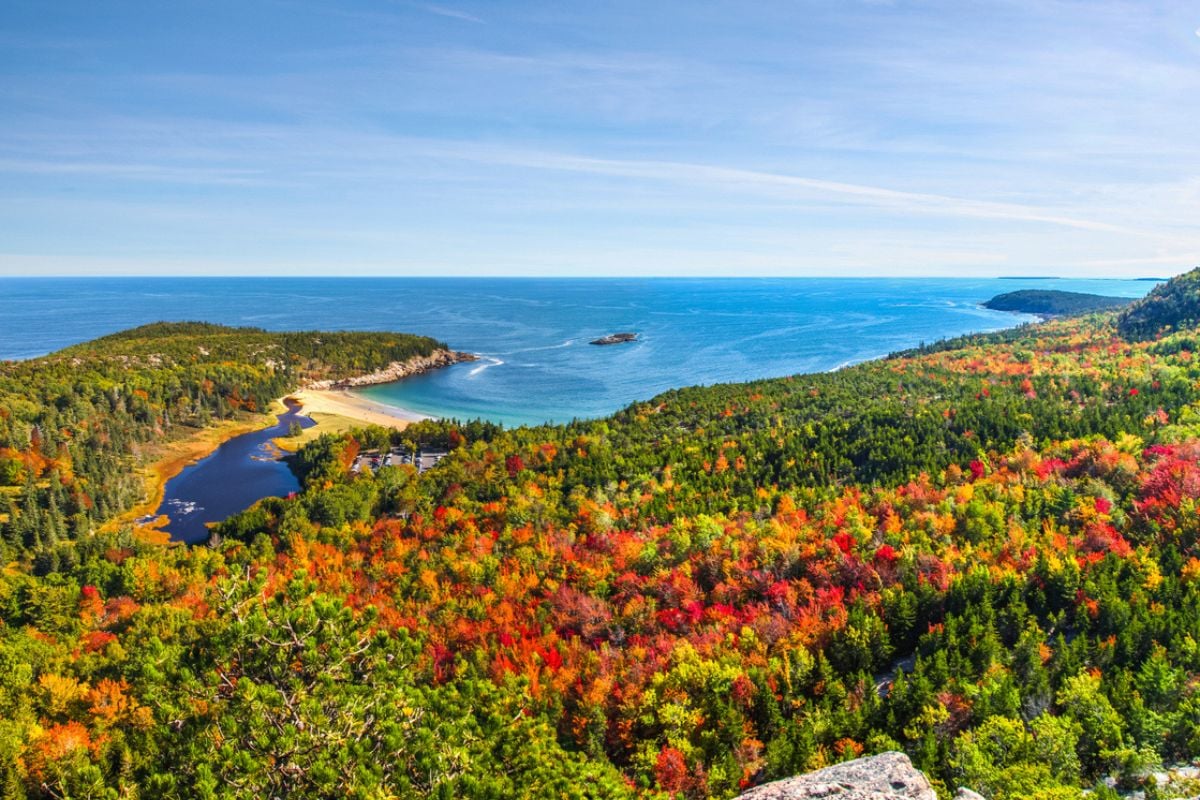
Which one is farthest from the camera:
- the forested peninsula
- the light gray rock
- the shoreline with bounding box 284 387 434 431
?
the shoreline with bounding box 284 387 434 431

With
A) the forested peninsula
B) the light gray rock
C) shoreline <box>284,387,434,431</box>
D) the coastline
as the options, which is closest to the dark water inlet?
the coastline

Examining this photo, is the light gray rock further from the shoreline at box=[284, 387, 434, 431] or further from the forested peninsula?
the shoreline at box=[284, 387, 434, 431]

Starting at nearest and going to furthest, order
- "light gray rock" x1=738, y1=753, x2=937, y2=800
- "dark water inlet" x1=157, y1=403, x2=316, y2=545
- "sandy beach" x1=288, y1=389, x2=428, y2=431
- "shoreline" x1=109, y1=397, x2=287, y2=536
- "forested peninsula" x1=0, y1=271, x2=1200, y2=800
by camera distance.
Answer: "light gray rock" x1=738, y1=753, x2=937, y2=800, "forested peninsula" x1=0, y1=271, x2=1200, y2=800, "shoreline" x1=109, y1=397, x2=287, y2=536, "dark water inlet" x1=157, y1=403, x2=316, y2=545, "sandy beach" x1=288, y1=389, x2=428, y2=431

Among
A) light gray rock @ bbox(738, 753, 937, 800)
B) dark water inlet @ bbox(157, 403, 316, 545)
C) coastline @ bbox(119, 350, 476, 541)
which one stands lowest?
dark water inlet @ bbox(157, 403, 316, 545)

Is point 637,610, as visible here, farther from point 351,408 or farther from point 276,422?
point 351,408

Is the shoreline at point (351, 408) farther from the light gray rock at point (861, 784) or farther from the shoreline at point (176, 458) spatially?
the light gray rock at point (861, 784)

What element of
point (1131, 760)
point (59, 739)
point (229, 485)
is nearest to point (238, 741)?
point (59, 739)

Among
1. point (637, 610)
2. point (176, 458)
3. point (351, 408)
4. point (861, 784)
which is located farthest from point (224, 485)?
point (861, 784)

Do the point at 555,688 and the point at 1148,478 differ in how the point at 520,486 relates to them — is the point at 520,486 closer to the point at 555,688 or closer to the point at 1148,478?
the point at 555,688
